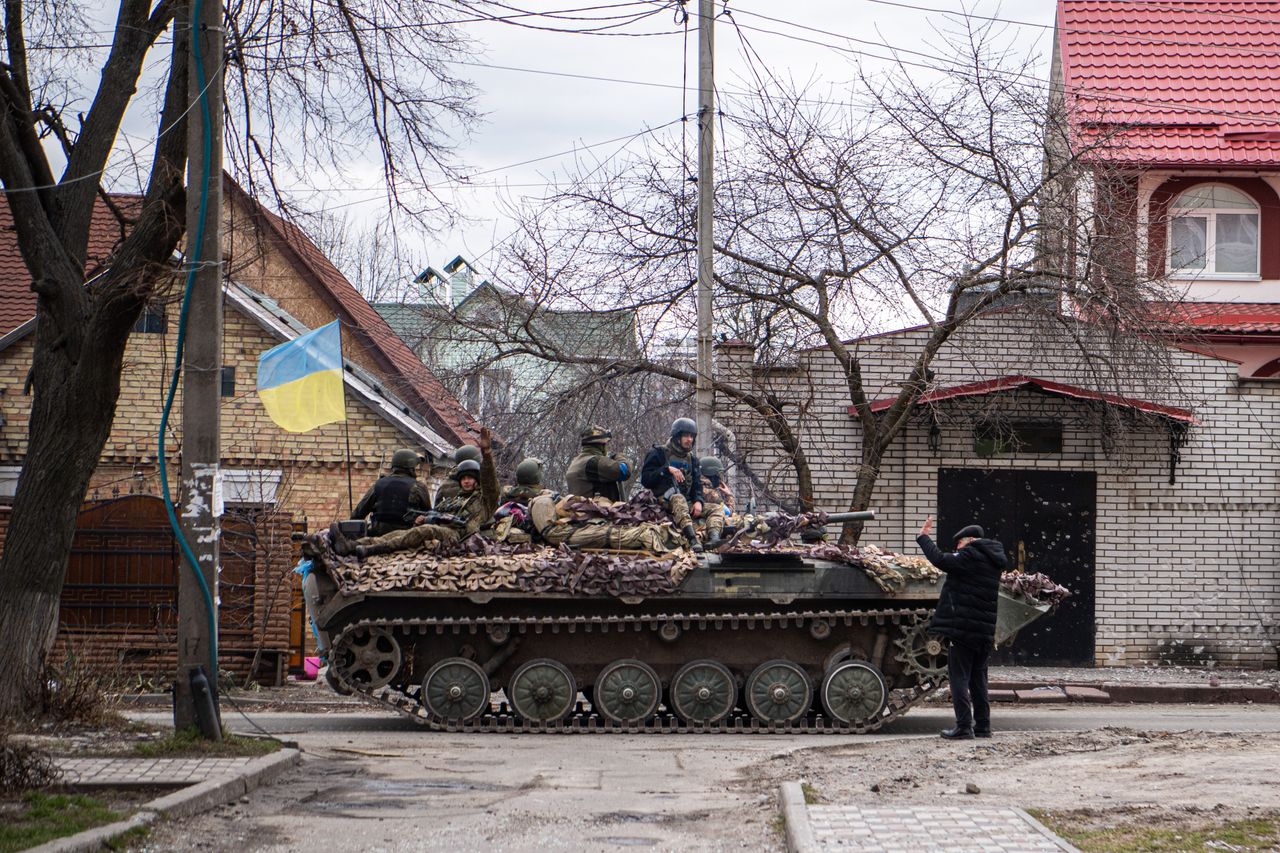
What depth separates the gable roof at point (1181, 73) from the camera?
72.9 feet

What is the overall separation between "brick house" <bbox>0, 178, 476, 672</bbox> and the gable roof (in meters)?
10.7

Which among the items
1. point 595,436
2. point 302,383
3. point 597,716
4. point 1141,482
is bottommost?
point 597,716

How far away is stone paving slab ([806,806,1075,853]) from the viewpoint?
6.98m

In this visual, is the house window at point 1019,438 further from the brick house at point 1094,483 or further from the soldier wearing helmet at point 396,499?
the soldier wearing helmet at point 396,499

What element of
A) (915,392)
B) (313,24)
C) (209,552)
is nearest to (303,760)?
(209,552)

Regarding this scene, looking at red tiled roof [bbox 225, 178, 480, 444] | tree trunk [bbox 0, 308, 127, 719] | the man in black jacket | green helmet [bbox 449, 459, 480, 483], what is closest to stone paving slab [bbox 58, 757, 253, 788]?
tree trunk [bbox 0, 308, 127, 719]

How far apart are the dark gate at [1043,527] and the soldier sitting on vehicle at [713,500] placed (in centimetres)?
472

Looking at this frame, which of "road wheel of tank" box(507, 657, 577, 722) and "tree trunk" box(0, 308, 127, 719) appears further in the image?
"road wheel of tank" box(507, 657, 577, 722)

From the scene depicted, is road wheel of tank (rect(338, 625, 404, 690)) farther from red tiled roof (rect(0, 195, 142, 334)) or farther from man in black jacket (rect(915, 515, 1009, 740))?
red tiled roof (rect(0, 195, 142, 334))

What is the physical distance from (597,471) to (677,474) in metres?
0.77

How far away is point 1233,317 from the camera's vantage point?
21.5 m

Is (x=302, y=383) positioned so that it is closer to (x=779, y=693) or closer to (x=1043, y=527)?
(x=779, y=693)

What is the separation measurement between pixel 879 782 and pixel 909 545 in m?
9.63

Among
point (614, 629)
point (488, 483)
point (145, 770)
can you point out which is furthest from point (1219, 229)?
point (145, 770)
